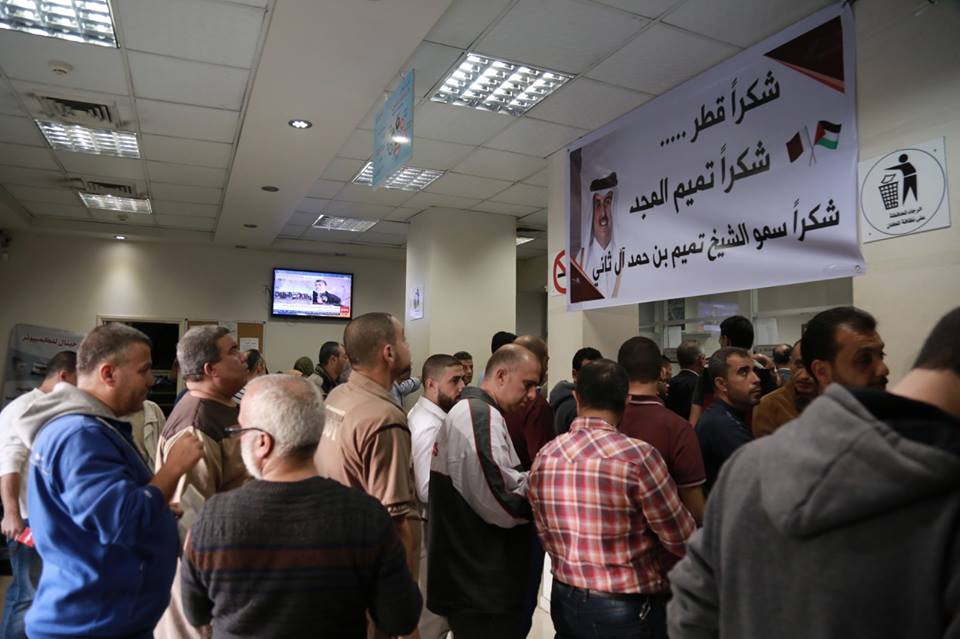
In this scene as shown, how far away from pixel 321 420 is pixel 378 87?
9.88 ft

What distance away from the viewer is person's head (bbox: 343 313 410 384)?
2.23 m

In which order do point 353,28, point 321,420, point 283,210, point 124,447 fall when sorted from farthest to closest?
point 283,210 < point 353,28 < point 124,447 < point 321,420

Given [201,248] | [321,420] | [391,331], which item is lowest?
[321,420]

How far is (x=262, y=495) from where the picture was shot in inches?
51.9

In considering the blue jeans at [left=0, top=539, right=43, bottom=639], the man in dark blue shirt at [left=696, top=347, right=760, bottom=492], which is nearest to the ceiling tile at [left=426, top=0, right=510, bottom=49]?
the man in dark blue shirt at [left=696, top=347, right=760, bottom=492]

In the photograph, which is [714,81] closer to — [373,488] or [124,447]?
[373,488]

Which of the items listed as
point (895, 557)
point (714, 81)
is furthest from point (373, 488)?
point (714, 81)

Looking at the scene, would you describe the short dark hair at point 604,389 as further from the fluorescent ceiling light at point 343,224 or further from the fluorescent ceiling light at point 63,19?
the fluorescent ceiling light at point 343,224

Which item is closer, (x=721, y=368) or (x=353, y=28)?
(x=721, y=368)

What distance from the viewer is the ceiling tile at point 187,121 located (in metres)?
4.43

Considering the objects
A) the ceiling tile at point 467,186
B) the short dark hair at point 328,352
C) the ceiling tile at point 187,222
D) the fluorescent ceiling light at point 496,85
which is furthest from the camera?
the ceiling tile at point 187,222

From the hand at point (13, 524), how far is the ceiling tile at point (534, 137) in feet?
12.7

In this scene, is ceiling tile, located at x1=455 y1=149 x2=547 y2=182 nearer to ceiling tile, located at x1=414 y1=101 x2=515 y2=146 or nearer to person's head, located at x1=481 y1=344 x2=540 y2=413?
ceiling tile, located at x1=414 y1=101 x2=515 y2=146

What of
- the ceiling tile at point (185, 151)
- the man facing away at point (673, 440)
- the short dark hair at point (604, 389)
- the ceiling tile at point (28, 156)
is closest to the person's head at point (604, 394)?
the short dark hair at point (604, 389)
